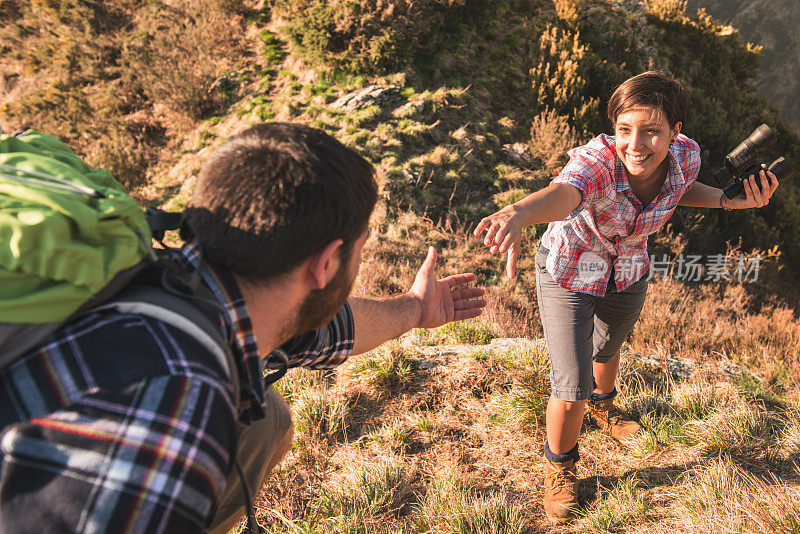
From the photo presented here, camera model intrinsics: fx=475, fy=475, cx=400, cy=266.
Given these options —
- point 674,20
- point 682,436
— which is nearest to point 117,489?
point 682,436

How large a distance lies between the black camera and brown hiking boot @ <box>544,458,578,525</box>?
5.51ft

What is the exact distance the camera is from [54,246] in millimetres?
927

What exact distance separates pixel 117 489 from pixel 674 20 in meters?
13.8

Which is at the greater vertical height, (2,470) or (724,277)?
(2,470)

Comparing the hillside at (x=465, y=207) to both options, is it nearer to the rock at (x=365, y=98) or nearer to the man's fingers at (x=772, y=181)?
the rock at (x=365, y=98)

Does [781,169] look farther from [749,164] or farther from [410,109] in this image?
[410,109]

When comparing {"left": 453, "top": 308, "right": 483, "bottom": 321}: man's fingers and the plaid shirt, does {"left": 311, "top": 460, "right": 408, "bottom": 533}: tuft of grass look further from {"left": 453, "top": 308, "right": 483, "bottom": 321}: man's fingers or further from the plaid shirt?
the plaid shirt

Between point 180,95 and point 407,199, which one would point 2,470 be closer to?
point 407,199

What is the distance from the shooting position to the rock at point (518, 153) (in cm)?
712

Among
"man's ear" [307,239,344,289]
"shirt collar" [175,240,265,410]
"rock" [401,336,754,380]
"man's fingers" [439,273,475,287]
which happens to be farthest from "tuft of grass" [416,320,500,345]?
"shirt collar" [175,240,265,410]

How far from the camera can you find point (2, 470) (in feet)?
2.83

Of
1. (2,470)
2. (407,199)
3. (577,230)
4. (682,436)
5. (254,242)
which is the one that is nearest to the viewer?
(2,470)

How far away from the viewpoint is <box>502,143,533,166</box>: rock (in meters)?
7.12

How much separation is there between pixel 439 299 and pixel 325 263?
110cm
